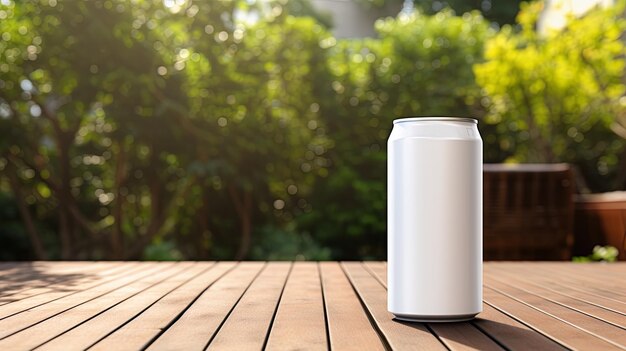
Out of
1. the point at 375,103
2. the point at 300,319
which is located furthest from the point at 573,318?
the point at 375,103

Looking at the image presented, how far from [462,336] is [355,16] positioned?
22.5m

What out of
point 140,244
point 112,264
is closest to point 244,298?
point 112,264

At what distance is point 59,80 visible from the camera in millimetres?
11047

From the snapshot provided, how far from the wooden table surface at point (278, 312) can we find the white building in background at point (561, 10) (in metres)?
9.91

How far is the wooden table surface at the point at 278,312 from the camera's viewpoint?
1.82 meters

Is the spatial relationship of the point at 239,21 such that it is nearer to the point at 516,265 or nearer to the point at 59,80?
the point at 59,80

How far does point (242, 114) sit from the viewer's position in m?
12.3

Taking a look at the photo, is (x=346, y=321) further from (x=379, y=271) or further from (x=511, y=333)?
(x=379, y=271)

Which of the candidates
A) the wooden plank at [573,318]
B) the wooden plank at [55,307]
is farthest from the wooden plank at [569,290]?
the wooden plank at [55,307]

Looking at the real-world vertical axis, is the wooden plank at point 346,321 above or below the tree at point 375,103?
below

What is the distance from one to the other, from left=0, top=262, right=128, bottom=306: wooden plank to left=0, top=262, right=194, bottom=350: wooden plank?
217 millimetres

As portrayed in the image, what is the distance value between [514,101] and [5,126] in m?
6.95

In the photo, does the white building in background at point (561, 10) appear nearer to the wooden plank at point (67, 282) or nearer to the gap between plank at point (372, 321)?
the wooden plank at point (67, 282)

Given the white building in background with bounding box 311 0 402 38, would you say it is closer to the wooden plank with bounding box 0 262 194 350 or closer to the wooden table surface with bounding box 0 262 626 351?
the wooden table surface with bounding box 0 262 626 351
